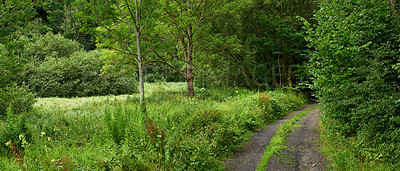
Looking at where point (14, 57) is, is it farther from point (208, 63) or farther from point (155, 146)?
point (208, 63)

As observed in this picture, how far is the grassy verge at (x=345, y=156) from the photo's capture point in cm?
416

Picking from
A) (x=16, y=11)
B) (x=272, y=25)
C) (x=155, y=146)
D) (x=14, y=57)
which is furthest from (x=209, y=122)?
(x=272, y=25)

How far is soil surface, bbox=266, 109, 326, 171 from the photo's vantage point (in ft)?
15.8

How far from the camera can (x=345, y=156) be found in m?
4.61

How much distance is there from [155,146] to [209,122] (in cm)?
224

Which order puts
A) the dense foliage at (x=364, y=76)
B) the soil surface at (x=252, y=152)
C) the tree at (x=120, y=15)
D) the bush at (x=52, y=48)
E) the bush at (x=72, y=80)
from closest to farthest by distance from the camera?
the dense foliage at (x=364, y=76) < the soil surface at (x=252, y=152) < the tree at (x=120, y=15) < the bush at (x=72, y=80) < the bush at (x=52, y=48)

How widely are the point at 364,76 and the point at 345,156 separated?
2012mm

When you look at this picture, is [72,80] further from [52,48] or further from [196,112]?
[196,112]

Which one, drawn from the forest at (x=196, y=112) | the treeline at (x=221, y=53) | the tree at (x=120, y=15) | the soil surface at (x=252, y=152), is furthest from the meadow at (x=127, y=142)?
the treeline at (x=221, y=53)

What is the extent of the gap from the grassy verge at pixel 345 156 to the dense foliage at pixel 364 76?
3.8 inches

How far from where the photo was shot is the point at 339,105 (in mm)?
5398

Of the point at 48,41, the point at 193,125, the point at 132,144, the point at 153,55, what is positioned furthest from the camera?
the point at 48,41

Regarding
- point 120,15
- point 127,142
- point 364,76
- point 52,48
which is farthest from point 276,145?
point 52,48

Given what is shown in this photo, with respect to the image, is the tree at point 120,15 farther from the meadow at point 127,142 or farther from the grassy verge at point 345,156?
the grassy verge at point 345,156
